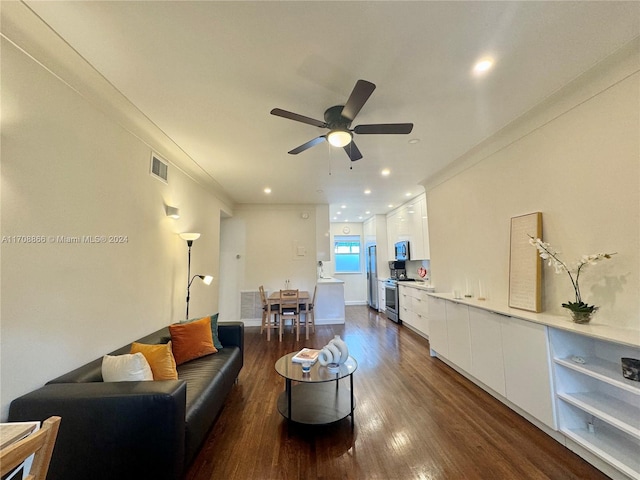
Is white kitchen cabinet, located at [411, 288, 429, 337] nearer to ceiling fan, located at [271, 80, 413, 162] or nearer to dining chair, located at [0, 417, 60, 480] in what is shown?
ceiling fan, located at [271, 80, 413, 162]

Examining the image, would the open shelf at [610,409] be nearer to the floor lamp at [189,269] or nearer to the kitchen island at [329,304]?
the floor lamp at [189,269]

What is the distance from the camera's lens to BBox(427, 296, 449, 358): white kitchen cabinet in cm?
352

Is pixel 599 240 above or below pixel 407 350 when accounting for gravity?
above

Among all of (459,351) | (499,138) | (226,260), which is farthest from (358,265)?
(499,138)

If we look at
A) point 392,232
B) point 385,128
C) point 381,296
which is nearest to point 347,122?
point 385,128

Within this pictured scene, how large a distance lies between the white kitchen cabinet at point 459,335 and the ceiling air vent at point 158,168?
3825 millimetres

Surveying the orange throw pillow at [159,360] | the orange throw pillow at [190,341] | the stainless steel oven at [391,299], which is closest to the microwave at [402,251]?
the stainless steel oven at [391,299]

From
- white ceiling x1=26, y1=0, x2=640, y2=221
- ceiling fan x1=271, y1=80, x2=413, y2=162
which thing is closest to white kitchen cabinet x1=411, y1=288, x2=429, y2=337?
white ceiling x1=26, y1=0, x2=640, y2=221

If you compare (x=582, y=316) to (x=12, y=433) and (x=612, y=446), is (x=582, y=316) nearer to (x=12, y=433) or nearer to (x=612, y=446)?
(x=612, y=446)

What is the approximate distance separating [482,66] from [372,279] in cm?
648

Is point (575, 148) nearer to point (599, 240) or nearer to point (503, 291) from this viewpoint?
point (599, 240)

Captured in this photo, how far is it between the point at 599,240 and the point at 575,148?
78 centimetres

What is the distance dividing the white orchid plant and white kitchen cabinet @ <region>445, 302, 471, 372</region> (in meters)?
1.04

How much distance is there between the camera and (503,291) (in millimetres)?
2930
